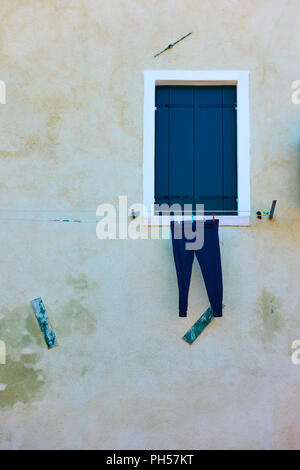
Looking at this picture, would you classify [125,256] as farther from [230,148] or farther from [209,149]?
[230,148]

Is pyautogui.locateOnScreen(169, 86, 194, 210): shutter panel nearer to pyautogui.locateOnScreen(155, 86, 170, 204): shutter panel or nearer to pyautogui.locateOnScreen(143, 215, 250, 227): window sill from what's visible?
pyautogui.locateOnScreen(155, 86, 170, 204): shutter panel

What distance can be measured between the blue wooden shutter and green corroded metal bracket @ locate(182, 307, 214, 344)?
1108 millimetres

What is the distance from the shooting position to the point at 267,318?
495 cm

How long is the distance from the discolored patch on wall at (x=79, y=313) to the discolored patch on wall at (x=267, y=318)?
165cm

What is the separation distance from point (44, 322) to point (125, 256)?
1074mm

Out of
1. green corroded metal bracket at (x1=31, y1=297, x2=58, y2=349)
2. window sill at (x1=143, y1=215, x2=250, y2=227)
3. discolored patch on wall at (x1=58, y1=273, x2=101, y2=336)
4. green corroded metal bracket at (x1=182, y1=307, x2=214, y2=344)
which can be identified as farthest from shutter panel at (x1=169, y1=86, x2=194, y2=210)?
green corroded metal bracket at (x1=31, y1=297, x2=58, y2=349)

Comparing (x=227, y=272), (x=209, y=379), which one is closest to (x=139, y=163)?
(x=227, y=272)

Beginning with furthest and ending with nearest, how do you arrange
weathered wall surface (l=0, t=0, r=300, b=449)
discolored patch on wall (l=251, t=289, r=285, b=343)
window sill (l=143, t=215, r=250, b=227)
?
window sill (l=143, t=215, r=250, b=227) < discolored patch on wall (l=251, t=289, r=285, b=343) < weathered wall surface (l=0, t=0, r=300, b=449)

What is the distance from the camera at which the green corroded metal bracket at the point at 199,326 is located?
16.1ft


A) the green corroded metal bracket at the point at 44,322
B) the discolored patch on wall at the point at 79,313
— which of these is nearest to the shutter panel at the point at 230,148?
the discolored patch on wall at the point at 79,313

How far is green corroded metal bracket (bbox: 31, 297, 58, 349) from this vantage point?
4.91 m

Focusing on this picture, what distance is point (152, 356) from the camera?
4887mm

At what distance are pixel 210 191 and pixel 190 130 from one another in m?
0.73

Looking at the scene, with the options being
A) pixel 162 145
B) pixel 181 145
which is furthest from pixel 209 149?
pixel 162 145
